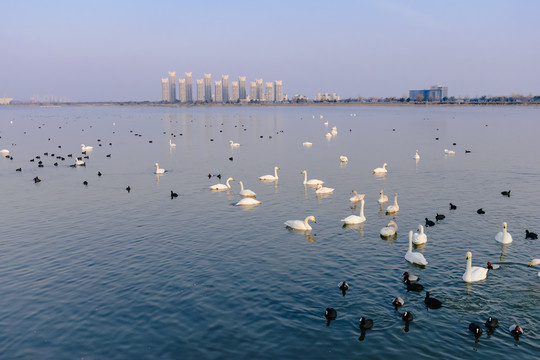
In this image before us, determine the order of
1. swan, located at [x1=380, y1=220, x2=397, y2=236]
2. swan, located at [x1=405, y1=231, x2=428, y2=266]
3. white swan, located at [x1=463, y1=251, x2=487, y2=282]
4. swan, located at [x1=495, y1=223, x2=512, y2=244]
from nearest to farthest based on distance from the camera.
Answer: white swan, located at [x1=463, y1=251, x2=487, y2=282] → swan, located at [x1=405, y1=231, x2=428, y2=266] → swan, located at [x1=495, y1=223, x2=512, y2=244] → swan, located at [x1=380, y1=220, x2=397, y2=236]

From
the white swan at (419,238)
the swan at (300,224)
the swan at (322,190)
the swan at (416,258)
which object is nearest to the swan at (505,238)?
the white swan at (419,238)

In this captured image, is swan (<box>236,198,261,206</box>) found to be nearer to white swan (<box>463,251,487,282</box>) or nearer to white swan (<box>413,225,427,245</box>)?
Answer: white swan (<box>413,225,427,245</box>)

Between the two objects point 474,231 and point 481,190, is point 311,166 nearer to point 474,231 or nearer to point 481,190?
point 481,190

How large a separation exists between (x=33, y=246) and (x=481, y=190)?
37418 millimetres

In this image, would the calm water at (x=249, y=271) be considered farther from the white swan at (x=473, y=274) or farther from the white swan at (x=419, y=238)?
the white swan at (x=419, y=238)

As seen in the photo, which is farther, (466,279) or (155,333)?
(466,279)

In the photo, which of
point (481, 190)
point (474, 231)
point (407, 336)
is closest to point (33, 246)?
point (407, 336)

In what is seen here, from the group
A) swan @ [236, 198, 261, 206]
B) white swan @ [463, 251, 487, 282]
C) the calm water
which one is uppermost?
swan @ [236, 198, 261, 206]

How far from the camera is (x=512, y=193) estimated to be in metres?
40.0

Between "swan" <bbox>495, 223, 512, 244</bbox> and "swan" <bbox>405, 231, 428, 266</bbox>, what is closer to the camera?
"swan" <bbox>405, 231, 428, 266</bbox>

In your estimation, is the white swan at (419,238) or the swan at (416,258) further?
the white swan at (419,238)

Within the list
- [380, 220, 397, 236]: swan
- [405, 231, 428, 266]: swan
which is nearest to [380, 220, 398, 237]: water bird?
[380, 220, 397, 236]: swan

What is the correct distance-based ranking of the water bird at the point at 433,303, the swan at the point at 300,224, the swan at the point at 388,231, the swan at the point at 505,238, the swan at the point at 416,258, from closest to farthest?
1. the water bird at the point at 433,303
2. the swan at the point at 416,258
3. the swan at the point at 505,238
4. the swan at the point at 388,231
5. the swan at the point at 300,224

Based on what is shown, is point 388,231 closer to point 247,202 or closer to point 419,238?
point 419,238
